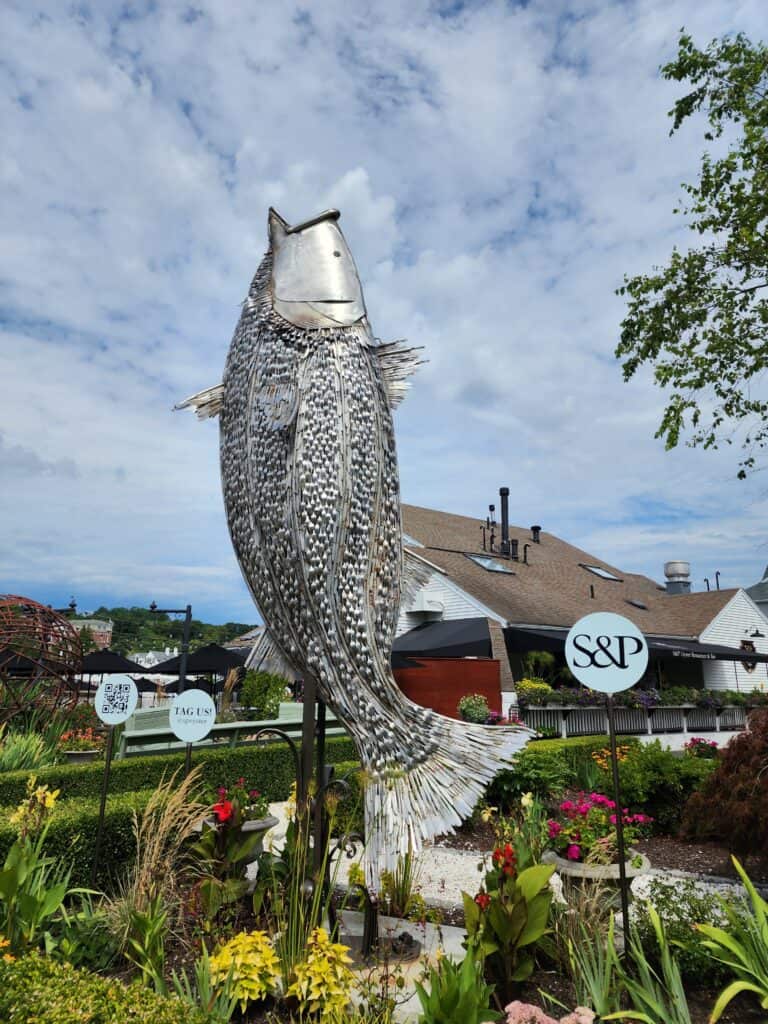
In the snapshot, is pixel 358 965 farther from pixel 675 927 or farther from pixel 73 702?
pixel 73 702

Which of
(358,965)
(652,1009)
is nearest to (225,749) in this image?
(358,965)

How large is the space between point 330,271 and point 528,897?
129 inches

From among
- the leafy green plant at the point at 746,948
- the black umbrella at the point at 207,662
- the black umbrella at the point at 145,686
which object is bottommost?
the leafy green plant at the point at 746,948

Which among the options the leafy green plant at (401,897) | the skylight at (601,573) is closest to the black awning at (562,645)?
the skylight at (601,573)

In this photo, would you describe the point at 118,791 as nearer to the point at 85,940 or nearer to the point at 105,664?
the point at 85,940

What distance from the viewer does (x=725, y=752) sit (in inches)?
215

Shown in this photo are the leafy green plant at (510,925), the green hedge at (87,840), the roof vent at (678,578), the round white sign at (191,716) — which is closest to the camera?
the leafy green plant at (510,925)

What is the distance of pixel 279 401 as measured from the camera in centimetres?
337

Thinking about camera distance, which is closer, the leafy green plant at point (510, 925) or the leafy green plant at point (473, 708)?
the leafy green plant at point (510, 925)

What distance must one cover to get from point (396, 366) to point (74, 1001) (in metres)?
3.18

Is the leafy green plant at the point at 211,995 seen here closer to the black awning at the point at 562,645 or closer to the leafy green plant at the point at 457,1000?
the leafy green plant at the point at 457,1000

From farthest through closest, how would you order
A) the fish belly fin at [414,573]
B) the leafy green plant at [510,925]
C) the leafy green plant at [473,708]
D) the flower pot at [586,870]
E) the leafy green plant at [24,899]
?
the leafy green plant at [473,708]
the fish belly fin at [414,573]
the flower pot at [586,870]
the leafy green plant at [24,899]
the leafy green plant at [510,925]

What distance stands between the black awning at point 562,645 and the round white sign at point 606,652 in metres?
11.1

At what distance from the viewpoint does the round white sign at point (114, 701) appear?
4832mm
